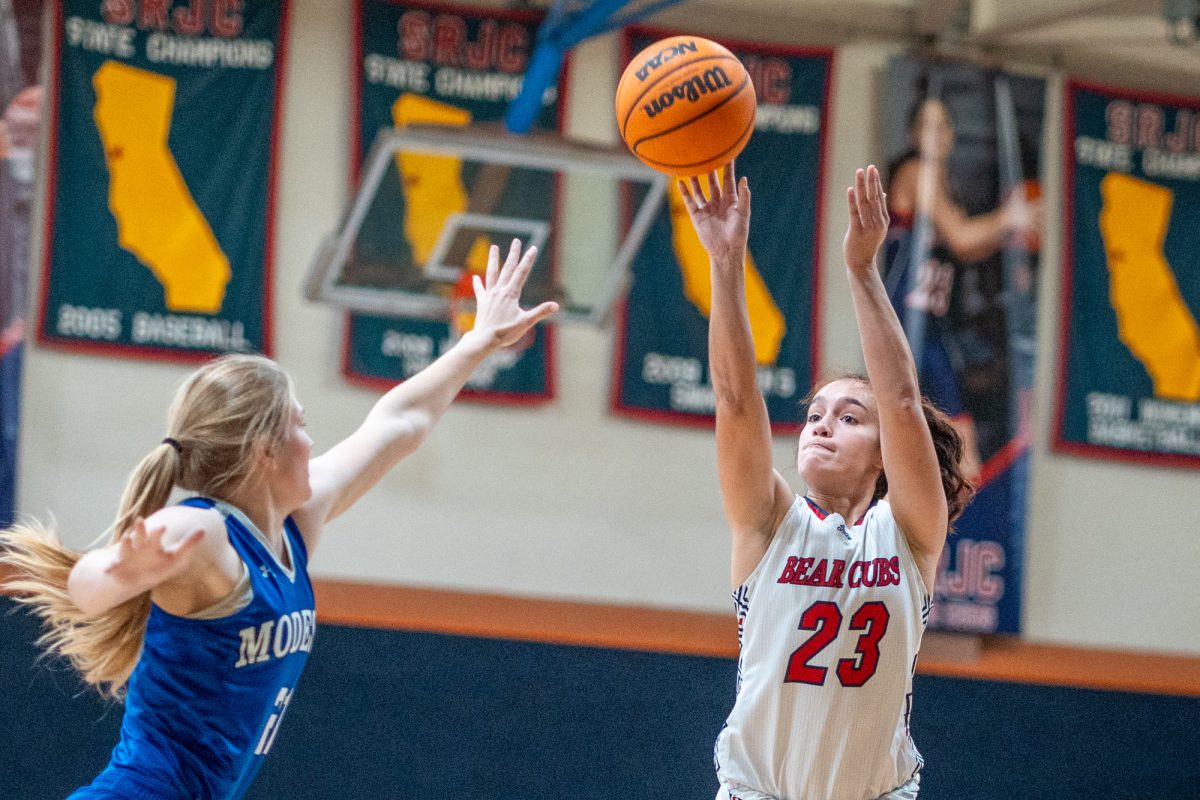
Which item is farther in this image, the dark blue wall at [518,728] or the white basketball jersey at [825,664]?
the dark blue wall at [518,728]

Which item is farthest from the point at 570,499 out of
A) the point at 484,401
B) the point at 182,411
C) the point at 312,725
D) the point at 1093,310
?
the point at 182,411

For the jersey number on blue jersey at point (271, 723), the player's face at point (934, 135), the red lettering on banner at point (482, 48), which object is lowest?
the jersey number on blue jersey at point (271, 723)

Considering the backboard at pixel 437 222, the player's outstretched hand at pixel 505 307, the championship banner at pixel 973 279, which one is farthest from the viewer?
the championship banner at pixel 973 279

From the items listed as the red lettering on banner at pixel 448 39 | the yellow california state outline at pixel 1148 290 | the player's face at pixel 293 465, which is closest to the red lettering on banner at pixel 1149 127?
the yellow california state outline at pixel 1148 290

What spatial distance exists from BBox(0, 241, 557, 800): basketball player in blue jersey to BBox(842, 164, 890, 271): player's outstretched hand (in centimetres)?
122

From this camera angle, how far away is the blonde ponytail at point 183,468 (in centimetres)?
245

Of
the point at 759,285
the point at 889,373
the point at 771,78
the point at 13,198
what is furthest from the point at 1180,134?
the point at 13,198

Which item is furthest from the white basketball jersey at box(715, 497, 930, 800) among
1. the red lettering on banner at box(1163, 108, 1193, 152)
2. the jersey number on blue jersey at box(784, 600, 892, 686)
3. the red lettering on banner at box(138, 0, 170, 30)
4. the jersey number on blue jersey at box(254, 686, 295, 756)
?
the red lettering on banner at box(1163, 108, 1193, 152)

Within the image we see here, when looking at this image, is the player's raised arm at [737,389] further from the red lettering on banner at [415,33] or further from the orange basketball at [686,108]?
the red lettering on banner at [415,33]

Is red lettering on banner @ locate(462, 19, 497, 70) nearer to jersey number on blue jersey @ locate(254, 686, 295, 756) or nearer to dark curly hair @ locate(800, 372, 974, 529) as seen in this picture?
dark curly hair @ locate(800, 372, 974, 529)

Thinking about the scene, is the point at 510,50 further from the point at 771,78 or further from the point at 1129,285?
the point at 1129,285

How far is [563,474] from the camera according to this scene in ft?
27.8

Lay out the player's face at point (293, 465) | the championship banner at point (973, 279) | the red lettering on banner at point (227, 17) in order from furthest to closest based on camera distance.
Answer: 1. the championship banner at point (973, 279)
2. the red lettering on banner at point (227, 17)
3. the player's face at point (293, 465)

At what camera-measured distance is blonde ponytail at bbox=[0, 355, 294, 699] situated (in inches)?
96.4
